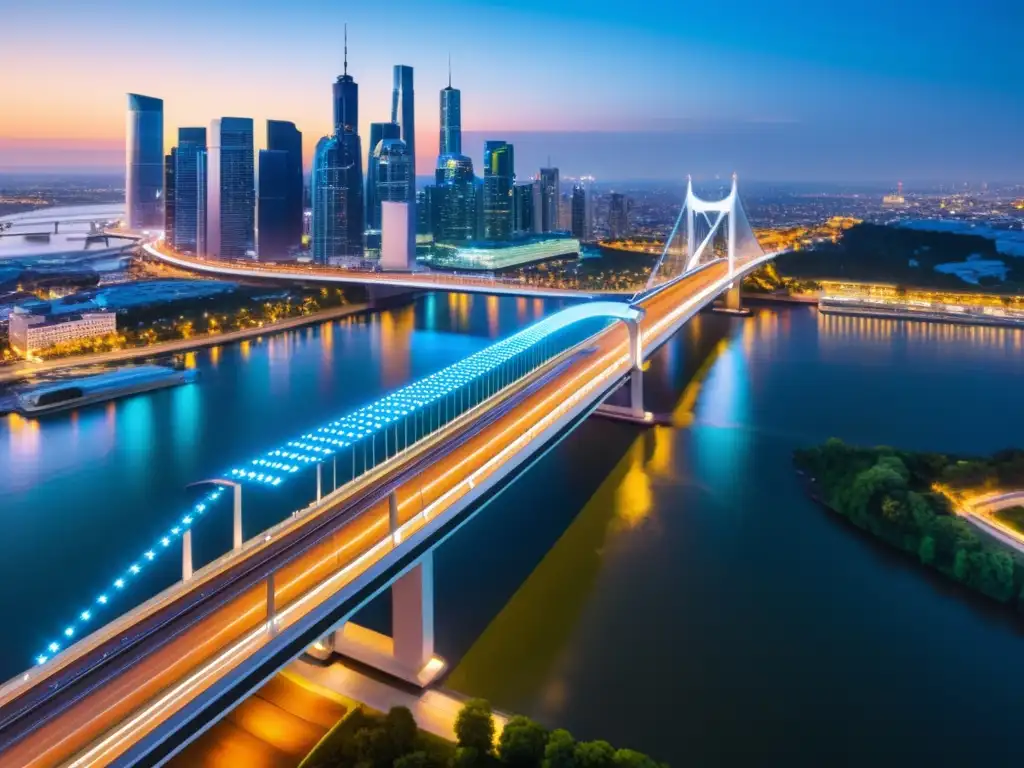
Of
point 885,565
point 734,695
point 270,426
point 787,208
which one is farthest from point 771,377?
point 787,208

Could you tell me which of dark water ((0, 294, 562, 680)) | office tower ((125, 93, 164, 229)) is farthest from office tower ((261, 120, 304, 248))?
dark water ((0, 294, 562, 680))

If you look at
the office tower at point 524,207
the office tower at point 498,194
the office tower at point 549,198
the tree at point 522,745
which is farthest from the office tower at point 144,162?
the tree at point 522,745

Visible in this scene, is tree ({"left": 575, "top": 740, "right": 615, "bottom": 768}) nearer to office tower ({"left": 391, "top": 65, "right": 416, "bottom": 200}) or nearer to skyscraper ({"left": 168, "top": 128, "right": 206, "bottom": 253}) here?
skyscraper ({"left": 168, "top": 128, "right": 206, "bottom": 253})

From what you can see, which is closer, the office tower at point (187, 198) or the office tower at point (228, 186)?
the office tower at point (228, 186)

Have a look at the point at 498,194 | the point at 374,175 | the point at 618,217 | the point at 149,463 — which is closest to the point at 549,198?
the point at 498,194

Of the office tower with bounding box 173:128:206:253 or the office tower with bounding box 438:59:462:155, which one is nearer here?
the office tower with bounding box 173:128:206:253

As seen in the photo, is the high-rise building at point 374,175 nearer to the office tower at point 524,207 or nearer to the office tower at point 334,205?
the office tower at point 334,205
